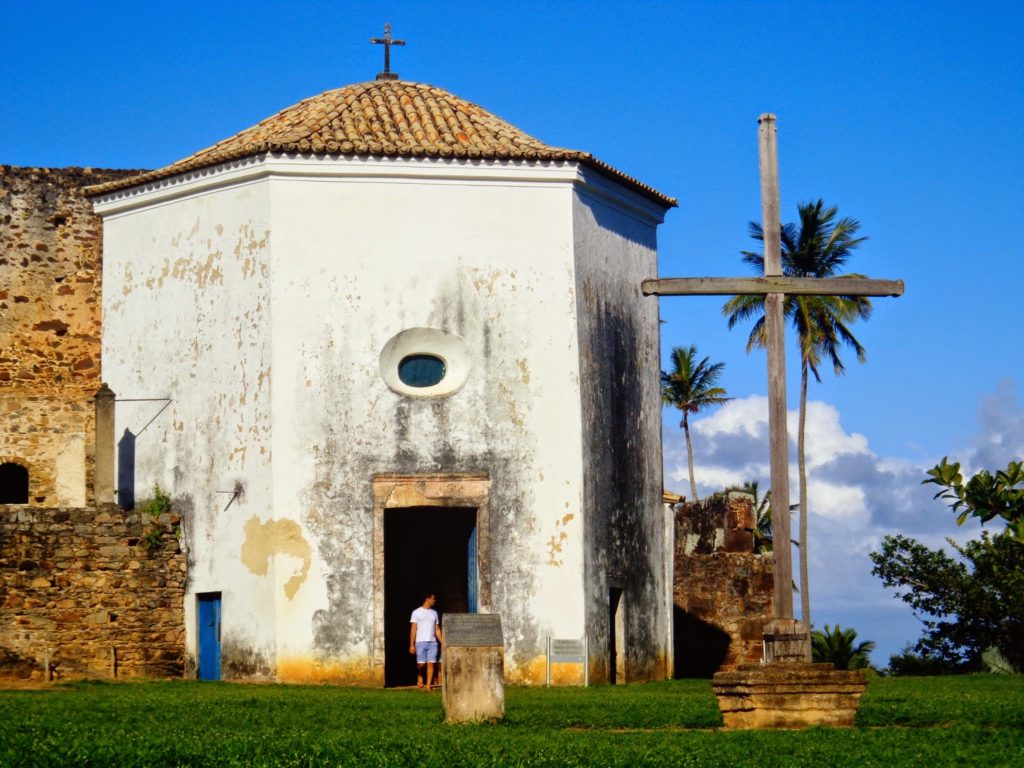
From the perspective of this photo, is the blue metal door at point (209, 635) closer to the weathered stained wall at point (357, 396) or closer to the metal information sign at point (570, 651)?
the weathered stained wall at point (357, 396)

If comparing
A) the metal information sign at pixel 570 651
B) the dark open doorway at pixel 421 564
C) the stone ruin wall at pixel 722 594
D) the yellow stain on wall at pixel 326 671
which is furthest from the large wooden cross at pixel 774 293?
the stone ruin wall at pixel 722 594

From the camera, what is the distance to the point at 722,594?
2805 centimetres

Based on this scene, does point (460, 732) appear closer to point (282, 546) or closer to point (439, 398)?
point (282, 546)

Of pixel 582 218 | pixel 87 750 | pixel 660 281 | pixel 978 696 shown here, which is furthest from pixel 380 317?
pixel 87 750

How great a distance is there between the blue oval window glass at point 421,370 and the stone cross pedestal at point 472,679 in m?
7.78

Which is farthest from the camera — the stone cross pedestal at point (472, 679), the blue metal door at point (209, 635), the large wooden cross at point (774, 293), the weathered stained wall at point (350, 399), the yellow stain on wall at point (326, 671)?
the blue metal door at point (209, 635)

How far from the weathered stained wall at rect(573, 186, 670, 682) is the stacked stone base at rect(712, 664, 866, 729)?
825 cm

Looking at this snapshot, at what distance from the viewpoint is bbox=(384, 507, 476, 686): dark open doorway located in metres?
27.6

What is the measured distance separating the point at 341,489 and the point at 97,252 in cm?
729

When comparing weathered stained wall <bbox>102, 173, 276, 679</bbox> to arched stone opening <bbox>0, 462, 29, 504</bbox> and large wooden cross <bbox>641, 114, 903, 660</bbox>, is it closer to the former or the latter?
arched stone opening <bbox>0, 462, 29, 504</bbox>

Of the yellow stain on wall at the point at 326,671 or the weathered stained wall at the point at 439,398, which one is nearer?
the yellow stain on wall at the point at 326,671

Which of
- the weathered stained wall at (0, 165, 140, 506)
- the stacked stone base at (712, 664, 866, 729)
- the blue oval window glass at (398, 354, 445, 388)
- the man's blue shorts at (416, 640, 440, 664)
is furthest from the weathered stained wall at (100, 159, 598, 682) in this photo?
the stacked stone base at (712, 664, 866, 729)

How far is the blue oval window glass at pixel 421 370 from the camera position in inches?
931

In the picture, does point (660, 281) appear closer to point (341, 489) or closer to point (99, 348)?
point (341, 489)
